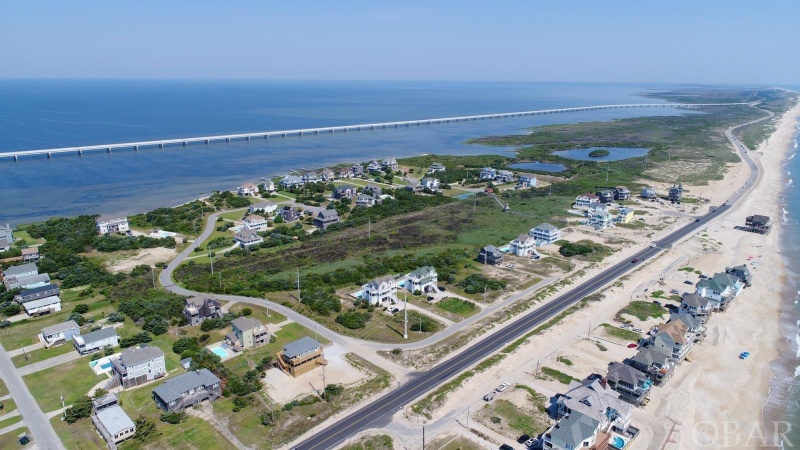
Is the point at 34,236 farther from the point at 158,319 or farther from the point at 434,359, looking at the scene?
the point at 434,359

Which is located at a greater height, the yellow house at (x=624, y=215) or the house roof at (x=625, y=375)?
the yellow house at (x=624, y=215)

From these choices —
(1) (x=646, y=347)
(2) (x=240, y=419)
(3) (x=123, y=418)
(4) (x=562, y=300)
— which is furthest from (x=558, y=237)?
(3) (x=123, y=418)

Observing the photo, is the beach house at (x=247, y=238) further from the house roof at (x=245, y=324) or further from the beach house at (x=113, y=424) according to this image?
the beach house at (x=113, y=424)

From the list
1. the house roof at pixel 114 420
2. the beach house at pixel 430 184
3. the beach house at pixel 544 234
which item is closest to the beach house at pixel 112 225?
the house roof at pixel 114 420

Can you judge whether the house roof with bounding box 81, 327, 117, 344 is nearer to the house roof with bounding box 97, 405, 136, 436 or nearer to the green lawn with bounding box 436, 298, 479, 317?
the house roof with bounding box 97, 405, 136, 436

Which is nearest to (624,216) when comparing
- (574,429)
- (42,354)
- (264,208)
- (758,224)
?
(758,224)
